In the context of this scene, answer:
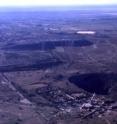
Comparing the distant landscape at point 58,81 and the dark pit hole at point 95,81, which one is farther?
the dark pit hole at point 95,81

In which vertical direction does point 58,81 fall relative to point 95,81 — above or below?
below

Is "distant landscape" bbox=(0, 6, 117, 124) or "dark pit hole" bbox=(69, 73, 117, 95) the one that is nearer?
"distant landscape" bbox=(0, 6, 117, 124)

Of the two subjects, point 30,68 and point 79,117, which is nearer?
point 79,117

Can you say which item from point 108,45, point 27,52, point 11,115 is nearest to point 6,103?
point 11,115

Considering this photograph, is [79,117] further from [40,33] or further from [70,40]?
[40,33]

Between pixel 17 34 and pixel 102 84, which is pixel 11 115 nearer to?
pixel 102 84

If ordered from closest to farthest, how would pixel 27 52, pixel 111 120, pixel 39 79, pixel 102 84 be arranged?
pixel 111 120 → pixel 102 84 → pixel 39 79 → pixel 27 52

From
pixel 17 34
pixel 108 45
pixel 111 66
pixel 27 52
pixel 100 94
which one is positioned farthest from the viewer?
pixel 17 34

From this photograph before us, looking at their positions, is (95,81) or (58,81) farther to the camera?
(58,81)
